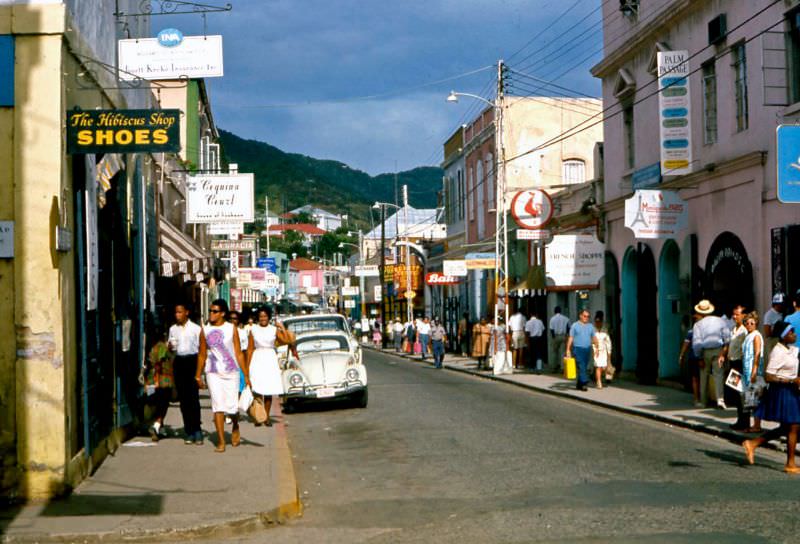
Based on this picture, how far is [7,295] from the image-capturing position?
10133 millimetres

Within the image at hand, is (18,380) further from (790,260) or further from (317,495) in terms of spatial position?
(790,260)

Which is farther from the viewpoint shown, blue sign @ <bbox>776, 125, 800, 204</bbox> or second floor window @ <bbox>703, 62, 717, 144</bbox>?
second floor window @ <bbox>703, 62, 717, 144</bbox>

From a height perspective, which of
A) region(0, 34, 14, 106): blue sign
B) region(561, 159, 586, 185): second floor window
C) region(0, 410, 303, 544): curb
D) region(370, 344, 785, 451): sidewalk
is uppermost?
region(561, 159, 586, 185): second floor window

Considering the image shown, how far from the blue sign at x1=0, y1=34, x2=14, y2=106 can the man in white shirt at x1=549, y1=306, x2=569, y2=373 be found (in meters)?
21.9

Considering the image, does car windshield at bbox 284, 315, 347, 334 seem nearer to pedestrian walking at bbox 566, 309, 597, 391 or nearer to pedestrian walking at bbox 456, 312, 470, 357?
pedestrian walking at bbox 566, 309, 597, 391

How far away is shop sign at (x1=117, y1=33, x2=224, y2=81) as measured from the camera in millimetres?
18266

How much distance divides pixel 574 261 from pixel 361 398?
9709 mm

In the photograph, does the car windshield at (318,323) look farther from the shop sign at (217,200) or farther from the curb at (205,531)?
the curb at (205,531)

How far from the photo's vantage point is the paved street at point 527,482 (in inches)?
349

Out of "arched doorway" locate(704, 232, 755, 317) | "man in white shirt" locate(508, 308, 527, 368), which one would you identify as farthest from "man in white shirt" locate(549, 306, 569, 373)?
"arched doorway" locate(704, 232, 755, 317)

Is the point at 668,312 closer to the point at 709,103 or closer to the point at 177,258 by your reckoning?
the point at 709,103

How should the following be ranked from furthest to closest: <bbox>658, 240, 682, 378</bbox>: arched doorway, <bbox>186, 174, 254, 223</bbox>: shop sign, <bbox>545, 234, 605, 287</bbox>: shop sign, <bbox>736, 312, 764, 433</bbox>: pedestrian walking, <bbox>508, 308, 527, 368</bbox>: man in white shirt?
<bbox>508, 308, 527, 368</bbox>: man in white shirt, <bbox>545, 234, 605, 287</bbox>: shop sign, <bbox>186, 174, 254, 223</bbox>: shop sign, <bbox>658, 240, 682, 378</bbox>: arched doorway, <bbox>736, 312, 764, 433</bbox>: pedestrian walking

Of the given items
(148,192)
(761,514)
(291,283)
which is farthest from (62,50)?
(291,283)

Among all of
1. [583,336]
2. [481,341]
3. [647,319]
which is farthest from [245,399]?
[481,341]
